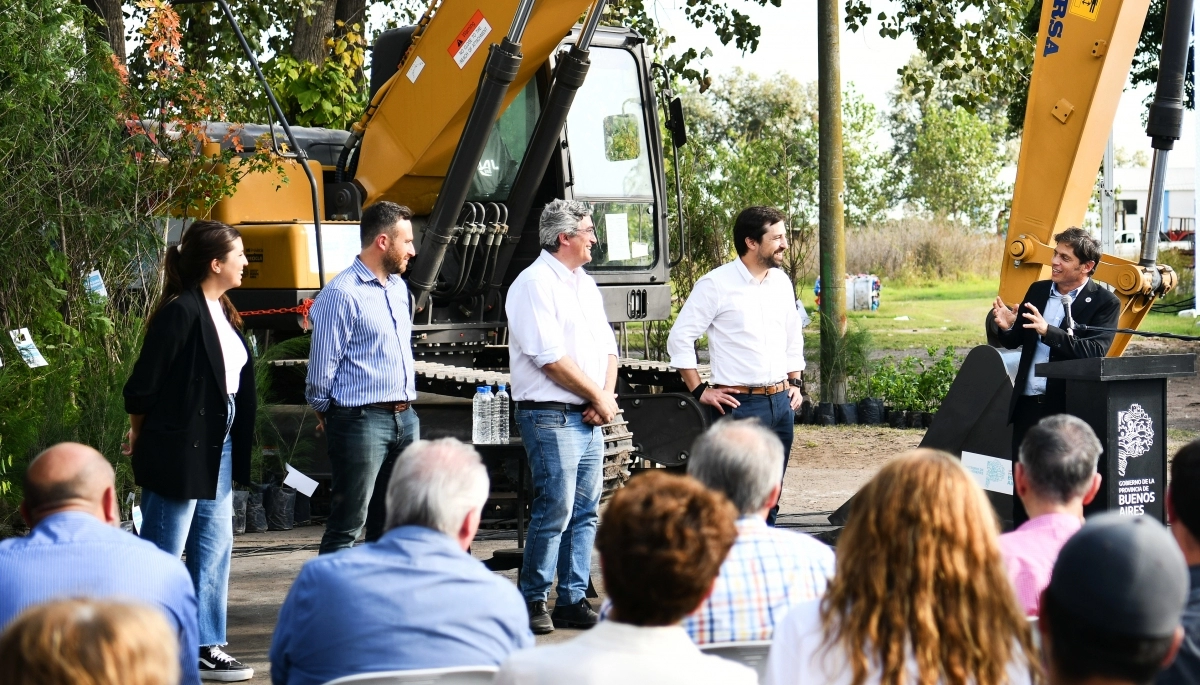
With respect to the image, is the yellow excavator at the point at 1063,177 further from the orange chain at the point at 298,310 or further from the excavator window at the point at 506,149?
the orange chain at the point at 298,310

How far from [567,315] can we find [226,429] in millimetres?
1433

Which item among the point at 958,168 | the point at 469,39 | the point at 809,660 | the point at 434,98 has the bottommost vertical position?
the point at 809,660

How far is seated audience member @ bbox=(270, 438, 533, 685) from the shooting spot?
2.90 m

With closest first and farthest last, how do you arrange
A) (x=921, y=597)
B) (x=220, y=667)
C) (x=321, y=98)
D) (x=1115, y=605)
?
1. (x=1115, y=605)
2. (x=921, y=597)
3. (x=220, y=667)
4. (x=321, y=98)

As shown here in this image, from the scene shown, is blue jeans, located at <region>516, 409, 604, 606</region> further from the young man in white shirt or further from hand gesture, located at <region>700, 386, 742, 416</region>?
hand gesture, located at <region>700, 386, 742, 416</region>

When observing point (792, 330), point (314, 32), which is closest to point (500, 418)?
point (792, 330)

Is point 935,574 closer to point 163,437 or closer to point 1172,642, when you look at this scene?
point 1172,642

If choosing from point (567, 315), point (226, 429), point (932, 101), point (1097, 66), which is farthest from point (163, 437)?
point (932, 101)

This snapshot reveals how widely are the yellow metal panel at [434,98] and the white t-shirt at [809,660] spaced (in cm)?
568

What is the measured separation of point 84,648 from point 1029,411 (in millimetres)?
5384

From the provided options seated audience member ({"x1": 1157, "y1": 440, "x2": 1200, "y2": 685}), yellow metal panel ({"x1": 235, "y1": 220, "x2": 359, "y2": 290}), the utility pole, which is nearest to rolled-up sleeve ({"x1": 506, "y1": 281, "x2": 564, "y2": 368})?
seated audience member ({"x1": 1157, "y1": 440, "x2": 1200, "y2": 685})

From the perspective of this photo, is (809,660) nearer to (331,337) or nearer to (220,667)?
(220,667)

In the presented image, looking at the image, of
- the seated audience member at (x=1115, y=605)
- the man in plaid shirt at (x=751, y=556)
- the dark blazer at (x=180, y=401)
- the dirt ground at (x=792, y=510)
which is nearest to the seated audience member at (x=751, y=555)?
the man in plaid shirt at (x=751, y=556)

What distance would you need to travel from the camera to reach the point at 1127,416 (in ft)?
19.7
